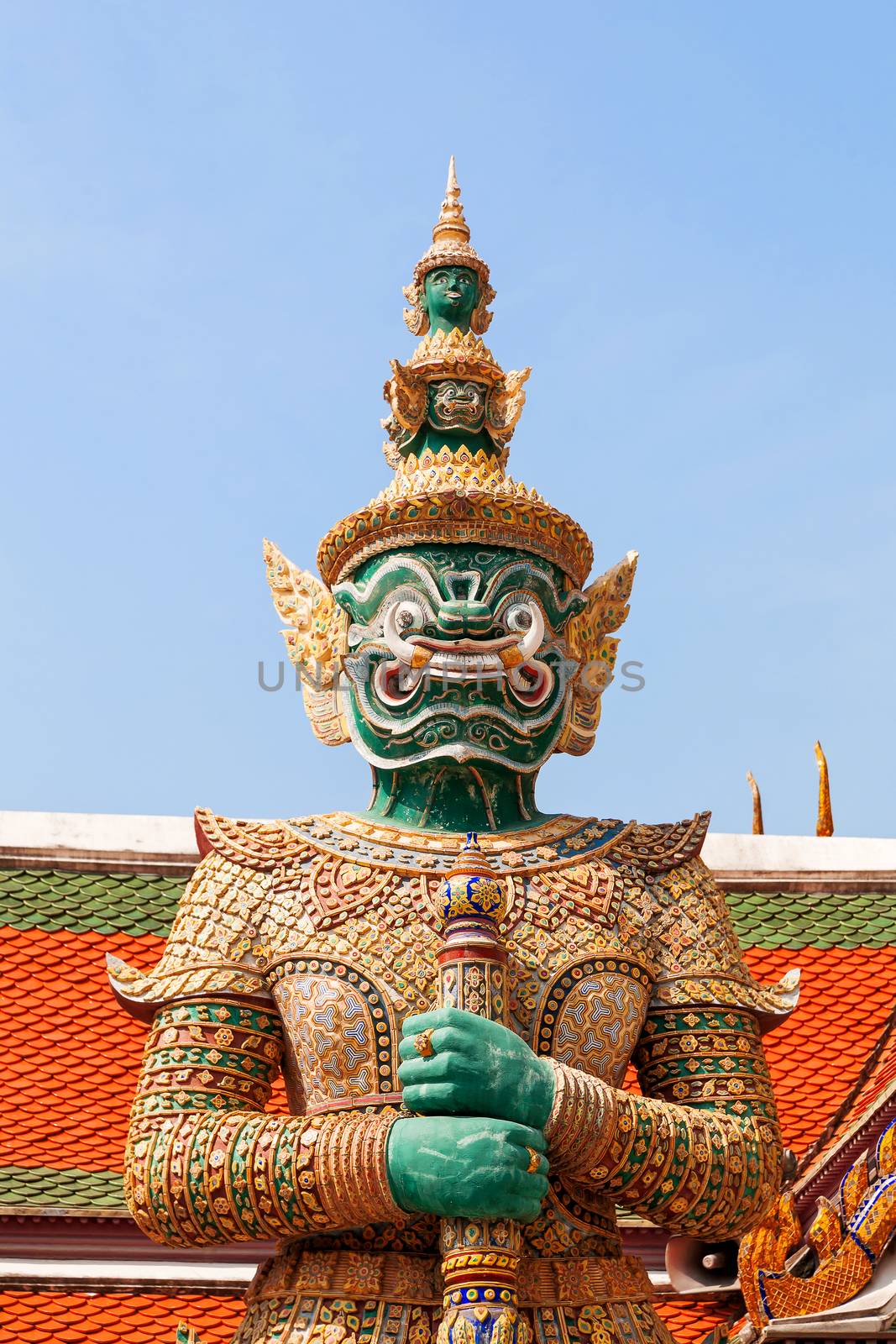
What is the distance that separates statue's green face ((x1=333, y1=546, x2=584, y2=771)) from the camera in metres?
5.54

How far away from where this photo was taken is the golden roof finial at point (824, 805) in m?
9.67

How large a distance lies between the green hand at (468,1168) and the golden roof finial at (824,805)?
5.13 meters

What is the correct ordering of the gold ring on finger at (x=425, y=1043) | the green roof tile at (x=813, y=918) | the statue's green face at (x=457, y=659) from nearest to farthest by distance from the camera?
the gold ring on finger at (x=425, y=1043) < the statue's green face at (x=457, y=659) < the green roof tile at (x=813, y=918)

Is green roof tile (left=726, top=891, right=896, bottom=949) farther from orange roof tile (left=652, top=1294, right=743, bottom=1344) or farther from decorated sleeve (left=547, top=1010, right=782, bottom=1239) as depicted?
decorated sleeve (left=547, top=1010, right=782, bottom=1239)

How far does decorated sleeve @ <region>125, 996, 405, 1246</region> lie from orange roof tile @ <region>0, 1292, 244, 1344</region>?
5.50ft

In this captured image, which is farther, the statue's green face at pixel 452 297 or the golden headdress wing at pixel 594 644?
the statue's green face at pixel 452 297

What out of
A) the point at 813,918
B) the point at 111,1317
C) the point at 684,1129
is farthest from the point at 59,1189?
the point at 813,918

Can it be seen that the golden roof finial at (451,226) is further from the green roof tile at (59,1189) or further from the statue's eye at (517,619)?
the green roof tile at (59,1189)

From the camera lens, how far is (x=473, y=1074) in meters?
4.78

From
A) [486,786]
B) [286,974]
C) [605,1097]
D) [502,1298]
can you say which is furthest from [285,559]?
[502,1298]

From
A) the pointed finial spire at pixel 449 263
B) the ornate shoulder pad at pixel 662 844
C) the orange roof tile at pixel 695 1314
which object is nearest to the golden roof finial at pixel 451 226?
the pointed finial spire at pixel 449 263

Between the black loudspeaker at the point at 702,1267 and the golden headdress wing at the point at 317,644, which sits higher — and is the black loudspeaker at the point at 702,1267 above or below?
below

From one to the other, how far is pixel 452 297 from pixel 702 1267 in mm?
3299

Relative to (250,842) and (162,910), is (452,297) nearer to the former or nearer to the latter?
(250,842)
